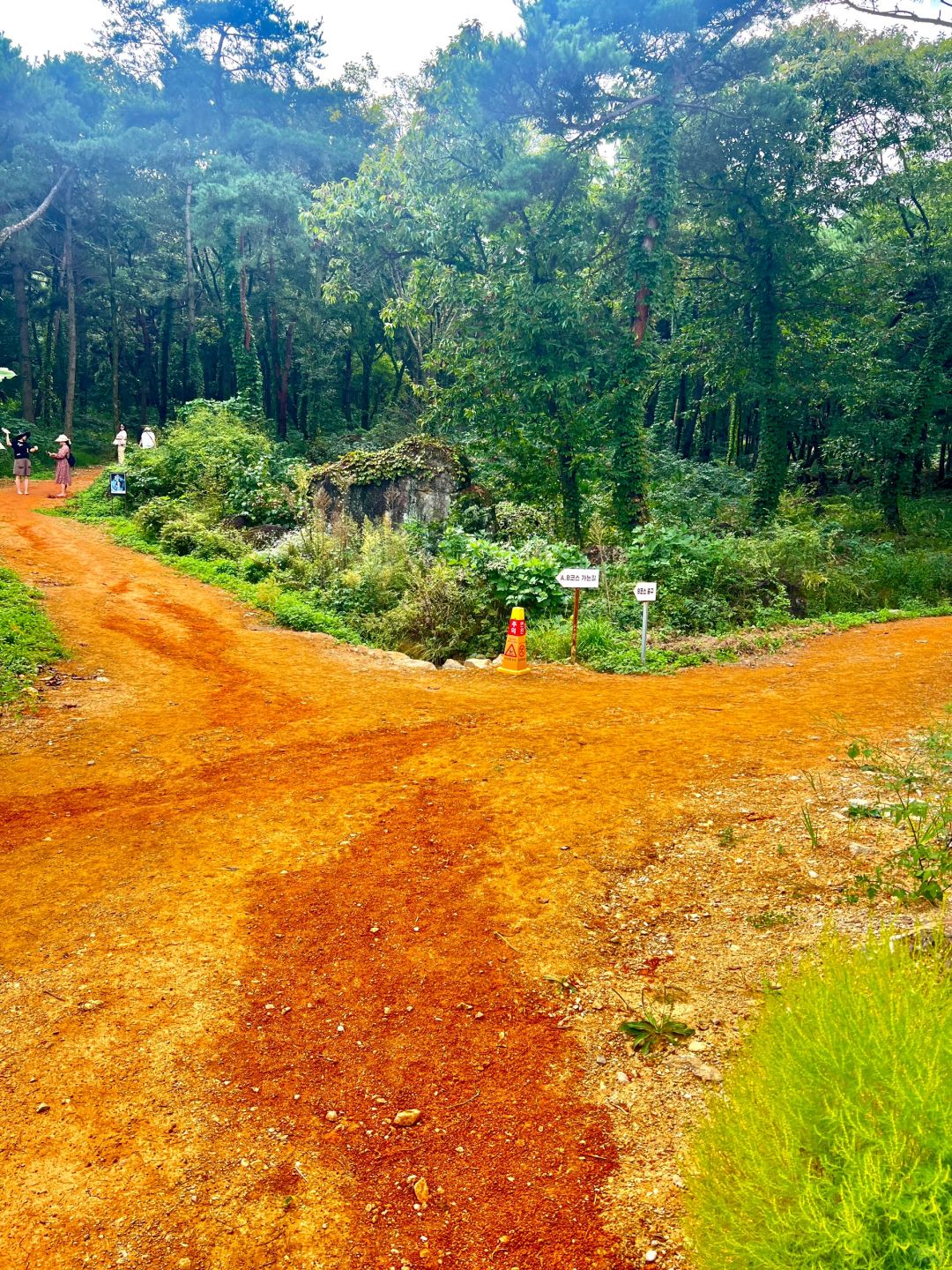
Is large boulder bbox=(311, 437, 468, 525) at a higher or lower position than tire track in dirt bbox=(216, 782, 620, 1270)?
higher

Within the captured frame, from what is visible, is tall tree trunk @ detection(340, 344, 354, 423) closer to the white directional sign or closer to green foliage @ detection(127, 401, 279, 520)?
green foliage @ detection(127, 401, 279, 520)

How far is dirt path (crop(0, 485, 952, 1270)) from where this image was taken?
2.41 metres

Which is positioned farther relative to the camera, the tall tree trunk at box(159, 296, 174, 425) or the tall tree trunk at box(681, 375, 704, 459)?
the tall tree trunk at box(159, 296, 174, 425)

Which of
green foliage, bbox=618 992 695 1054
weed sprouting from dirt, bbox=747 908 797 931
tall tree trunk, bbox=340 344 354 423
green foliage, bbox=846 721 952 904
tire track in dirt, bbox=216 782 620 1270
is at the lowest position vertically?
tire track in dirt, bbox=216 782 620 1270

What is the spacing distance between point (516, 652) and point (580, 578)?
114 centimetres

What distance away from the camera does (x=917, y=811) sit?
13.5 ft

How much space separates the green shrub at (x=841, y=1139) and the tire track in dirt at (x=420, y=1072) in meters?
0.68

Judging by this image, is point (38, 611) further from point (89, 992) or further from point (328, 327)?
point (328, 327)

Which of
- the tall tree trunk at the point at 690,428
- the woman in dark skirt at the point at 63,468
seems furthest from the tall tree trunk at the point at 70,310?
the tall tree trunk at the point at 690,428

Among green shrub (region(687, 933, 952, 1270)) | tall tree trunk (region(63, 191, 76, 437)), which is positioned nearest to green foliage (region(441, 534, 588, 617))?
green shrub (region(687, 933, 952, 1270))

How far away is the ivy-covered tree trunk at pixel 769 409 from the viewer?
55.2ft

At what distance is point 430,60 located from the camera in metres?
14.5

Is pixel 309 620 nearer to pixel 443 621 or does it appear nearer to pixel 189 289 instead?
pixel 443 621

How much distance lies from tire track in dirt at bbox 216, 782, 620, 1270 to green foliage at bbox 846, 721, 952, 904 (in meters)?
1.86
